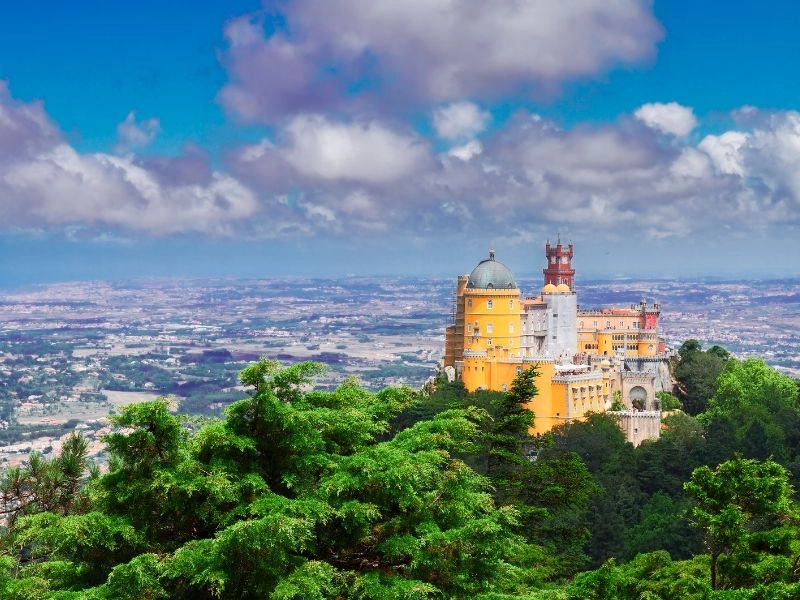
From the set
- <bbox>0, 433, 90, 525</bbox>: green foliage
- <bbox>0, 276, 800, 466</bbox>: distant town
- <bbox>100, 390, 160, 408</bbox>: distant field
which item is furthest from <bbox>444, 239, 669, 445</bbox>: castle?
<bbox>100, 390, 160, 408</bbox>: distant field

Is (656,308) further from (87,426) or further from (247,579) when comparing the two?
(247,579)

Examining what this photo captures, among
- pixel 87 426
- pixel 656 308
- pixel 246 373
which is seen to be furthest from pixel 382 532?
pixel 87 426

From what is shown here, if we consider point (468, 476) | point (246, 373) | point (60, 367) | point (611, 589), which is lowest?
point (60, 367)

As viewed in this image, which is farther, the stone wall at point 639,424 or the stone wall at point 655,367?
the stone wall at point 655,367

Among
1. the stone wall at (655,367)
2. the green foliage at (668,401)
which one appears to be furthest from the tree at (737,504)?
the stone wall at (655,367)

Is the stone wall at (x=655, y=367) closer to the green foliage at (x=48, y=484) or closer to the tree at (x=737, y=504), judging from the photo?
the tree at (x=737, y=504)

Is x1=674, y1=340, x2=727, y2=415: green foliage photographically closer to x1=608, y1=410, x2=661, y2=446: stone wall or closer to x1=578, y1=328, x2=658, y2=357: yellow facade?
x1=578, y1=328, x2=658, y2=357: yellow facade

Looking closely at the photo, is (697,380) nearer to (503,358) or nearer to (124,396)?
(503,358)

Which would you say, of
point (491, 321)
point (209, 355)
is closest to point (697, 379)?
point (491, 321)
